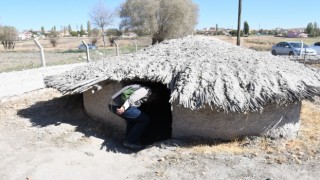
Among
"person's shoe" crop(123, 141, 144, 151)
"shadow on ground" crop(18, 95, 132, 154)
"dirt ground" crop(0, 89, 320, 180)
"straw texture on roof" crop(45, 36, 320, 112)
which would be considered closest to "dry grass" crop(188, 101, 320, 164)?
"dirt ground" crop(0, 89, 320, 180)

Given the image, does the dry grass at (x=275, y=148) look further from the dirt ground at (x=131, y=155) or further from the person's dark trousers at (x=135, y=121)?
the person's dark trousers at (x=135, y=121)

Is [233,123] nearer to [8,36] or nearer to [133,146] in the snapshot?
[133,146]

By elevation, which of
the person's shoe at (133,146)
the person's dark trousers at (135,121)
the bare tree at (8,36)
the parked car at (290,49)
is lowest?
the person's shoe at (133,146)

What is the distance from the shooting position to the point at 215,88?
226 inches

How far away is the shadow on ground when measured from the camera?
6562mm

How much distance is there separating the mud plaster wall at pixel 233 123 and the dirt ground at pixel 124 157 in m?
0.17

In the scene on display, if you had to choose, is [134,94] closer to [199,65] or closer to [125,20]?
[199,65]

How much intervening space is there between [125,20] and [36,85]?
27163 mm

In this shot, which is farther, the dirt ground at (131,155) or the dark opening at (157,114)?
the dark opening at (157,114)

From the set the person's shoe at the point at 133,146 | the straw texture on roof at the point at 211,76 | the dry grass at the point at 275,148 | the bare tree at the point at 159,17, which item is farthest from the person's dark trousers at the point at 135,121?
the bare tree at the point at 159,17

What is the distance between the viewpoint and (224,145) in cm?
587

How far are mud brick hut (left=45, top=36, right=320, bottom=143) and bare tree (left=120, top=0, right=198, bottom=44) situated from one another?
28.1m

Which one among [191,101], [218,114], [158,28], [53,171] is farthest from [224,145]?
[158,28]

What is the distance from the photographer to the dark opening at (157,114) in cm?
686
